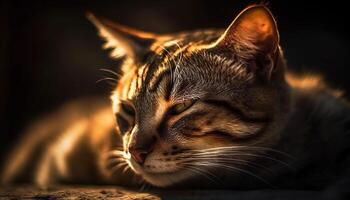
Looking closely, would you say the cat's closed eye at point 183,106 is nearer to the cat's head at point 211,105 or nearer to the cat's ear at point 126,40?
the cat's head at point 211,105

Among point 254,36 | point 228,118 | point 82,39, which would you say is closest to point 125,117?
point 228,118

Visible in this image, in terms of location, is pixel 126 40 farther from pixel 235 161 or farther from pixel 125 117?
pixel 235 161

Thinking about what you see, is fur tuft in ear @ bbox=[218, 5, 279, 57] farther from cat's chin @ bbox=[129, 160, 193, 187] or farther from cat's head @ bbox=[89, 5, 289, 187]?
cat's chin @ bbox=[129, 160, 193, 187]

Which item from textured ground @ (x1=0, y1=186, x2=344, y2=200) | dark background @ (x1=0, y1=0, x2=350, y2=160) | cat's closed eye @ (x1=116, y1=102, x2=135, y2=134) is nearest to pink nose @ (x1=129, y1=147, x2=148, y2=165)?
textured ground @ (x1=0, y1=186, x2=344, y2=200)

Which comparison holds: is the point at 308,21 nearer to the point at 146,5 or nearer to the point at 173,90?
the point at 146,5

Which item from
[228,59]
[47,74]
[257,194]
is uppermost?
[47,74]

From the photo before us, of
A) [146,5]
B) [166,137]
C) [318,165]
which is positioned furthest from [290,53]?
[166,137]

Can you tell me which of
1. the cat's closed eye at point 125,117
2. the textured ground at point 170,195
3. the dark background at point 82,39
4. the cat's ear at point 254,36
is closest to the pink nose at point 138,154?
the textured ground at point 170,195
